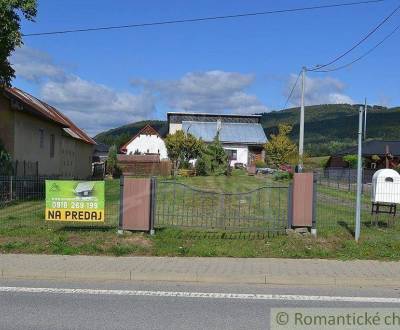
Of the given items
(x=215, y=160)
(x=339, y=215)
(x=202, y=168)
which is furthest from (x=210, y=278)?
(x=202, y=168)

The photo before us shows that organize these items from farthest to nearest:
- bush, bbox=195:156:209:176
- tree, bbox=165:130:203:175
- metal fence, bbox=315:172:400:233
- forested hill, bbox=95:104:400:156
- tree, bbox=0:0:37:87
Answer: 1. forested hill, bbox=95:104:400:156
2. tree, bbox=165:130:203:175
3. bush, bbox=195:156:209:176
4. tree, bbox=0:0:37:87
5. metal fence, bbox=315:172:400:233

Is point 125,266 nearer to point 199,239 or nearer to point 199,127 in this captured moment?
point 199,239

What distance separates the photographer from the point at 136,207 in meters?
12.5

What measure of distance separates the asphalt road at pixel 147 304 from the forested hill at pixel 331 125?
101 meters

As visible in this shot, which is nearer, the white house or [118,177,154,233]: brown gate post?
[118,177,154,233]: brown gate post

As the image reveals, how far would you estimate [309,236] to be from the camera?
1223 cm

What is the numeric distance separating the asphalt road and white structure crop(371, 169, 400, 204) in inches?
204

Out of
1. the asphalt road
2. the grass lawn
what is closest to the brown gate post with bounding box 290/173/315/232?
the grass lawn

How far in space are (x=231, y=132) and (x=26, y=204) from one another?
5955 centimetres

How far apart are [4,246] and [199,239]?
4.10m

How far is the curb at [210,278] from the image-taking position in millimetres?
9156

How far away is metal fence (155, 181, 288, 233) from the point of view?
1255 centimetres

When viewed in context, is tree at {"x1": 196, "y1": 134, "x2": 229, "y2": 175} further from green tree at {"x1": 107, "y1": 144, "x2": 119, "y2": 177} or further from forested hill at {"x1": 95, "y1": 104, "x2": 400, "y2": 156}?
forested hill at {"x1": 95, "y1": 104, "x2": 400, "y2": 156}

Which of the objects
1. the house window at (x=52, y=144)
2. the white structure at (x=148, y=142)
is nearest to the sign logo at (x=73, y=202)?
the house window at (x=52, y=144)
